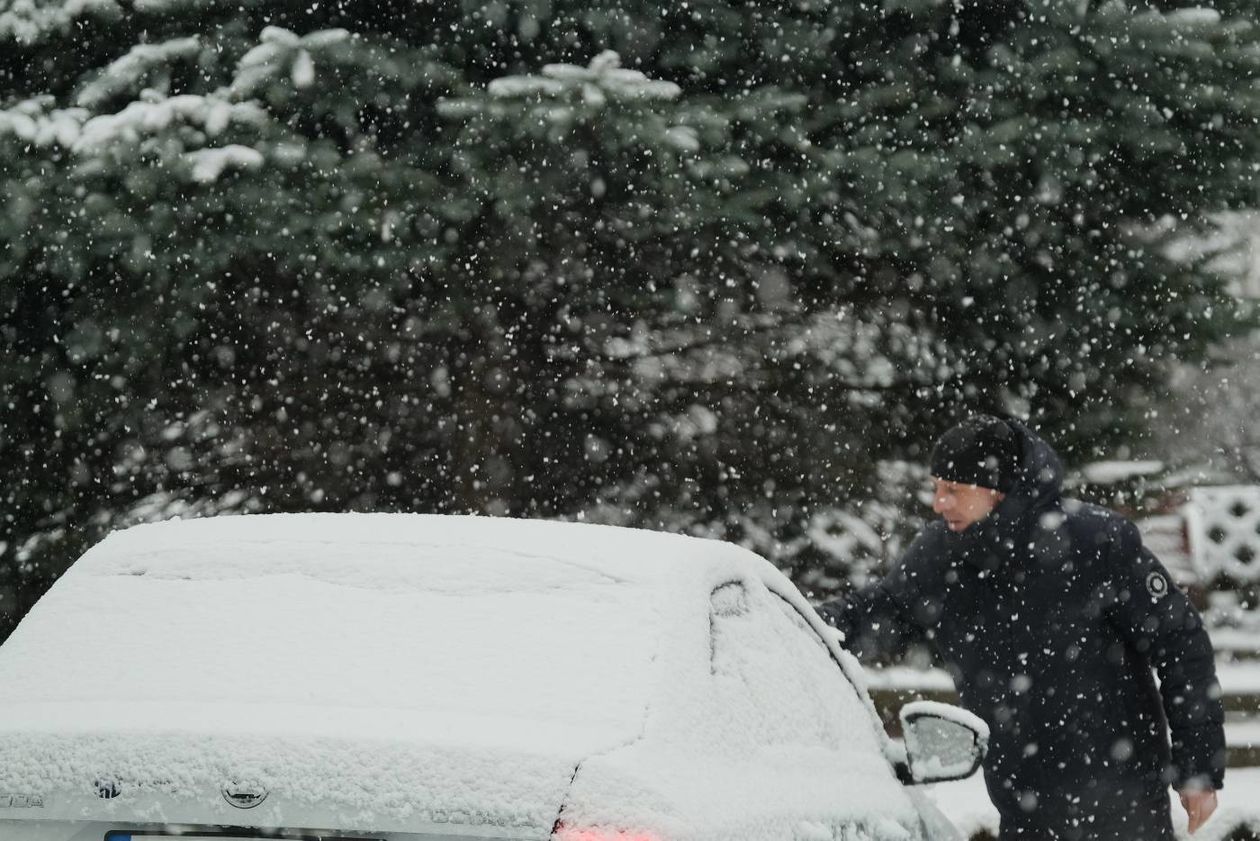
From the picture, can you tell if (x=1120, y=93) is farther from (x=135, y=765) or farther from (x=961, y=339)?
(x=135, y=765)

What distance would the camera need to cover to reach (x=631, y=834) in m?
2.07

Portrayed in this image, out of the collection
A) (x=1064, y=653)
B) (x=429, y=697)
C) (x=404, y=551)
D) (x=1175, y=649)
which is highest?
(x=429, y=697)

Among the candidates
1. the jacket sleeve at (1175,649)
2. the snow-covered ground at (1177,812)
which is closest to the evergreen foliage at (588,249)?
the snow-covered ground at (1177,812)

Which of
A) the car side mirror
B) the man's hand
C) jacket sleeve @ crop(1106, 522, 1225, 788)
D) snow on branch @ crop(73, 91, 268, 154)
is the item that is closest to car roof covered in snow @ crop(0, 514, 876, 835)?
the car side mirror

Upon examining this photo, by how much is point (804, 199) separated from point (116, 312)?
3.01 meters

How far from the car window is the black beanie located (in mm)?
923

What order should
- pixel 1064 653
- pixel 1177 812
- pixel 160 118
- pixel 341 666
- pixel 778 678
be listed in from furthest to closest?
pixel 1177 812 < pixel 160 118 < pixel 1064 653 < pixel 778 678 < pixel 341 666

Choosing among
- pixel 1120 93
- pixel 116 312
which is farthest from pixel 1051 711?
pixel 116 312

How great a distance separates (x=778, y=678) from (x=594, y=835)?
3.90 feet

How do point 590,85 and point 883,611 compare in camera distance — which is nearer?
point 883,611

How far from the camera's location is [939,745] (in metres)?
3.46

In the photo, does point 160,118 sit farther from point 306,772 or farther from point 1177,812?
point 1177,812

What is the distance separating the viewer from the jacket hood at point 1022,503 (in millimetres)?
4520

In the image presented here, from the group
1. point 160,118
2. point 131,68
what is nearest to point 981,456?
point 160,118
